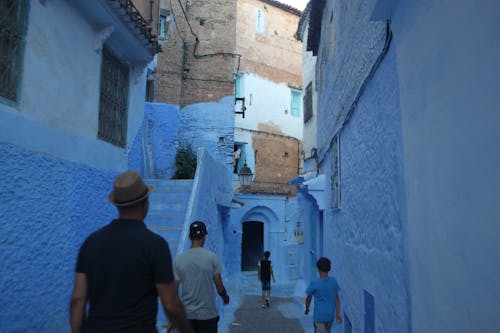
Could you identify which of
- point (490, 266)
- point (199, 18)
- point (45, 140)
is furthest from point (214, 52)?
point (490, 266)

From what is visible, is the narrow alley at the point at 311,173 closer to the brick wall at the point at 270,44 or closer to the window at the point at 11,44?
the window at the point at 11,44

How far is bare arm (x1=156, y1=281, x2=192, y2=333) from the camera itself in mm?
2367

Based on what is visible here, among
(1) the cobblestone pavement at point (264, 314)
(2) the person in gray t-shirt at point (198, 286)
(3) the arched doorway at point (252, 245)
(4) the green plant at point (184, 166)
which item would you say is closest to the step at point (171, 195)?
(1) the cobblestone pavement at point (264, 314)

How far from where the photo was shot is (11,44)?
4.82m

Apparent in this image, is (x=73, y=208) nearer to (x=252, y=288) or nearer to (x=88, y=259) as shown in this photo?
(x=88, y=259)

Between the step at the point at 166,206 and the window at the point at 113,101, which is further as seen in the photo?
the step at the point at 166,206

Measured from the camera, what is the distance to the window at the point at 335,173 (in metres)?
7.74

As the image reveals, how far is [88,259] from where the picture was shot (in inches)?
94.2

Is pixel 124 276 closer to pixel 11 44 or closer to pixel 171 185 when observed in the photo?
pixel 11 44

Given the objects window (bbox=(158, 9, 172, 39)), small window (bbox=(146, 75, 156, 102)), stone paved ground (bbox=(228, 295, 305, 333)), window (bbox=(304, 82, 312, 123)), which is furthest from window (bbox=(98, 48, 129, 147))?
window (bbox=(158, 9, 172, 39))

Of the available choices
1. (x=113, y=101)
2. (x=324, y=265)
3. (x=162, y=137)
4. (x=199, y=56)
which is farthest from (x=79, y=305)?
(x=199, y=56)

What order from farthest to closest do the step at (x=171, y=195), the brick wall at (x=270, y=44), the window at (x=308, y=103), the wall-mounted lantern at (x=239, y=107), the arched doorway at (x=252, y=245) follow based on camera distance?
1. the arched doorway at (x=252, y=245)
2. the brick wall at (x=270, y=44)
3. the wall-mounted lantern at (x=239, y=107)
4. the window at (x=308, y=103)
5. the step at (x=171, y=195)

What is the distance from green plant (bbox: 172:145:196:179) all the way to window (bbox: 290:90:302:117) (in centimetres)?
1078

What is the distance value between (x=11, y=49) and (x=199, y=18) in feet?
49.0
